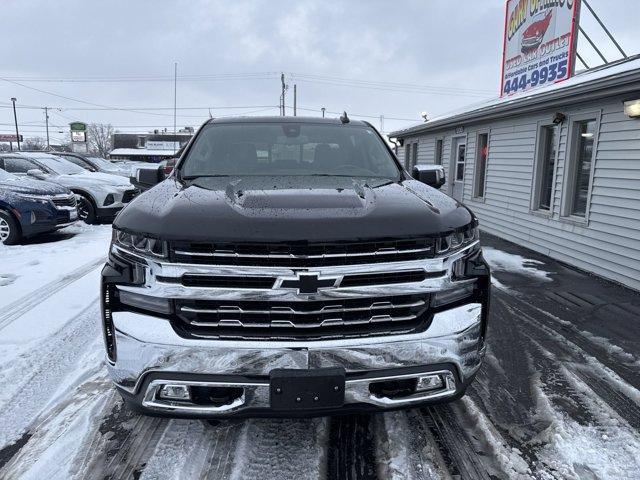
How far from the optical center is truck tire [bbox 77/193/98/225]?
10.7 metres

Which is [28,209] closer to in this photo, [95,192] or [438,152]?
[95,192]

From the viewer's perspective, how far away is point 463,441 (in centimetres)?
269

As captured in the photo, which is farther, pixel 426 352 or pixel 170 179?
pixel 170 179

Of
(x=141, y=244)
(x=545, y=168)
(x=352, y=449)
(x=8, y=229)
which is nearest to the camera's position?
(x=141, y=244)

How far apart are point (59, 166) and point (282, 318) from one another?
39.1ft

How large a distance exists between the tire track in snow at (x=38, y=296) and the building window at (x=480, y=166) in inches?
352

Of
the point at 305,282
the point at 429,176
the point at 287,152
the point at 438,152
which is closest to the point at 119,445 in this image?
the point at 305,282

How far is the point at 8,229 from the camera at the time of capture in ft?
26.8

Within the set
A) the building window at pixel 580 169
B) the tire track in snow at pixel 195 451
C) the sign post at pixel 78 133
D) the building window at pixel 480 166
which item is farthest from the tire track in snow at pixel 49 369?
the sign post at pixel 78 133

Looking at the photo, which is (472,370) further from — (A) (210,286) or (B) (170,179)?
(B) (170,179)

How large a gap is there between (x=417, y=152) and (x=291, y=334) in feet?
52.5

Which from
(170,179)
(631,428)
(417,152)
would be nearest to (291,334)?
(170,179)

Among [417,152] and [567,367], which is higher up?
[417,152]

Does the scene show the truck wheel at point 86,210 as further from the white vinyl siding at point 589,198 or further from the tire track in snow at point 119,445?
the white vinyl siding at point 589,198
